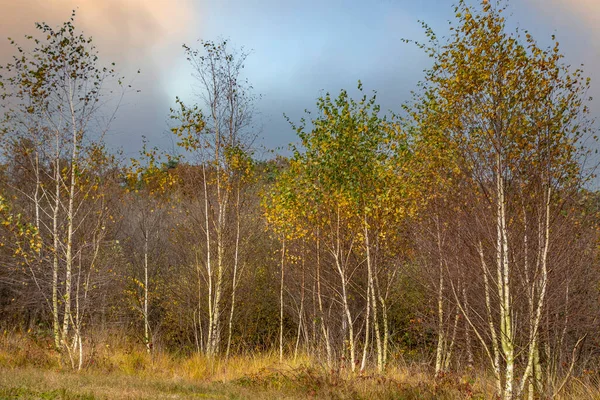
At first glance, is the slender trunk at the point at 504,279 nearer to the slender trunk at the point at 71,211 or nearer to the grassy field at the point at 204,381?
the grassy field at the point at 204,381

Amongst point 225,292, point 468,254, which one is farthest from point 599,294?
point 225,292

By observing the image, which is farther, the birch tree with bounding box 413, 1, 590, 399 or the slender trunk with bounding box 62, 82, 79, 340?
the slender trunk with bounding box 62, 82, 79, 340

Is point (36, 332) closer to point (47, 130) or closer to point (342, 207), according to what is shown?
point (47, 130)

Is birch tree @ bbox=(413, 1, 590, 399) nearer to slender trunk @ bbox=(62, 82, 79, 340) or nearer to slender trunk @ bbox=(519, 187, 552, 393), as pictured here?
slender trunk @ bbox=(519, 187, 552, 393)

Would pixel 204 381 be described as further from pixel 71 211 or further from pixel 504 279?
pixel 504 279

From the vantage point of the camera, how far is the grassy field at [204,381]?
878 cm

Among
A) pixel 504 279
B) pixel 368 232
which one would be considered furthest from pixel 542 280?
pixel 368 232

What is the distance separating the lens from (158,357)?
13164 millimetres

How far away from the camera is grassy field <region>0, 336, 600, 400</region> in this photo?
8781 millimetres

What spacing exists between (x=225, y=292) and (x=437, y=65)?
9.65m

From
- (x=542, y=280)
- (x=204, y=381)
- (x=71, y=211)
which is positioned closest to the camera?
(x=542, y=280)

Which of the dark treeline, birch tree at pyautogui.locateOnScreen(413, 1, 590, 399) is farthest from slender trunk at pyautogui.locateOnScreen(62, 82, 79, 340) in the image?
birch tree at pyautogui.locateOnScreen(413, 1, 590, 399)

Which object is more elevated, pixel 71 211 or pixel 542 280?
pixel 71 211

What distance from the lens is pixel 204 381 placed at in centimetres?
1118
